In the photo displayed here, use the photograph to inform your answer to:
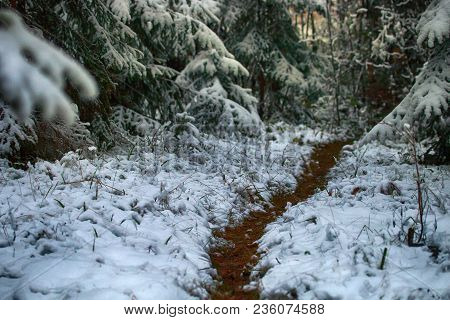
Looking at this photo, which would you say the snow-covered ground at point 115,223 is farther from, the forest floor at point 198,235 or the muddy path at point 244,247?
the muddy path at point 244,247

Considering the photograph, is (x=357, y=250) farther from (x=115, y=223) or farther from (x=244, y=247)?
(x=115, y=223)

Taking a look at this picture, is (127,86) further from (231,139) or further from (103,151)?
(231,139)

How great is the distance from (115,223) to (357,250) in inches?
118

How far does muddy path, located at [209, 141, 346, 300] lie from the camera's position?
13.7 ft

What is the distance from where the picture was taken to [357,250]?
4383mm

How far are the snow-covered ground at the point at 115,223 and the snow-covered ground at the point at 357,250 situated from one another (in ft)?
3.01

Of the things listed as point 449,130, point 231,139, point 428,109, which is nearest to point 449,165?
point 449,130

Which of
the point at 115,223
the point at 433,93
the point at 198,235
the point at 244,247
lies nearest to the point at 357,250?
the point at 244,247

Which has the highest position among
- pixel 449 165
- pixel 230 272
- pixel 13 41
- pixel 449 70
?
pixel 449 70

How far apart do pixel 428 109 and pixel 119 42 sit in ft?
21.1


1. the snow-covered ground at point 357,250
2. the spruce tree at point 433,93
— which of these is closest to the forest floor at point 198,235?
the snow-covered ground at point 357,250

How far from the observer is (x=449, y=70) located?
26.8 feet

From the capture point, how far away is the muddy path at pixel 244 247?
13.7ft

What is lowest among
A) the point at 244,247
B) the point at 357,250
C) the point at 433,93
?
the point at 244,247
